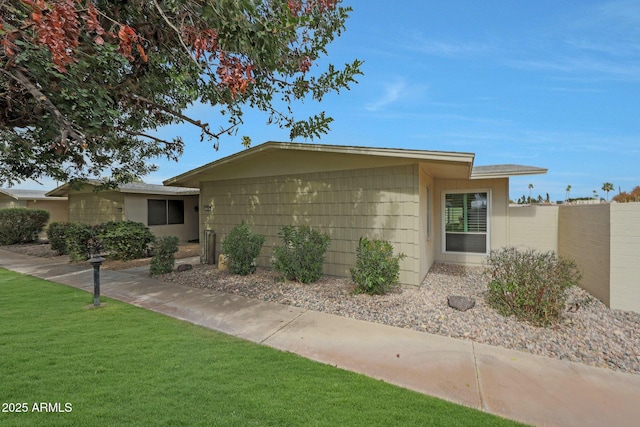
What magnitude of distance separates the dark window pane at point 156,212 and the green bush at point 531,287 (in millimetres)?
14833

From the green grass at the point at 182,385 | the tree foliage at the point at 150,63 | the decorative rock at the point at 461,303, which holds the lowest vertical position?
the green grass at the point at 182,385

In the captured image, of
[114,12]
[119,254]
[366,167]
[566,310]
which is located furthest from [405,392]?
[119,254]

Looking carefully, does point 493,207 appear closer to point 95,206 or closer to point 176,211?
point 176,211

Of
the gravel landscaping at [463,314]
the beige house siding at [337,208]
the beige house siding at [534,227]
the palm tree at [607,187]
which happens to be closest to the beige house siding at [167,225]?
the beige house siding at [337,208]

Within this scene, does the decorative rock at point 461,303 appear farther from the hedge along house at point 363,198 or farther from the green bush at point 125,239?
the green bush at point 125,239

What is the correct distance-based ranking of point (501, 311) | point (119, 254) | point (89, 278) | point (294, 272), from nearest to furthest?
point (501, 311) → point (294, 272) → point (89, 278) → point (119, 254)

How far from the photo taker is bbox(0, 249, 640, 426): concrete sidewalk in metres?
2.73

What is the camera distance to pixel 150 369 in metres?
3.14

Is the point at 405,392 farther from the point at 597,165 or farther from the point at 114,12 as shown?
the point at 597,165

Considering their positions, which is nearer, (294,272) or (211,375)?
(211,375)

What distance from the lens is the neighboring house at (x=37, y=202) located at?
18469 mm

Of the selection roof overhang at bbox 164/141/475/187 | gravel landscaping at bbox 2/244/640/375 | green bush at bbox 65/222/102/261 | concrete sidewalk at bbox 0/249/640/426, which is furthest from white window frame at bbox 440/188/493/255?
green bush at bbox 65/222/102/261

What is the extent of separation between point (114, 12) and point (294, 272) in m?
5.45

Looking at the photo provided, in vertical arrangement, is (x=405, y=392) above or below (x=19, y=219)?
below
